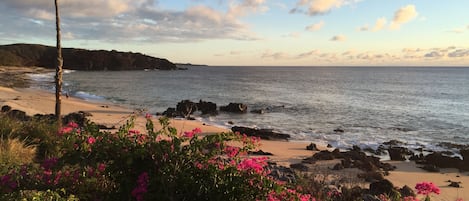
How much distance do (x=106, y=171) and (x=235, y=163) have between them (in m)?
1.36

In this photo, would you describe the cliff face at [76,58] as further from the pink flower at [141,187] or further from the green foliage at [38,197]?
the pink flower at [141,187]

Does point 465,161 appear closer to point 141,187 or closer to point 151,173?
point 151,173

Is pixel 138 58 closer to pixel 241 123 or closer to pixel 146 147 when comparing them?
pixel 241 123

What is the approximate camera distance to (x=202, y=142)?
436 centimetres

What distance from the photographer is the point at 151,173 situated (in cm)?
424

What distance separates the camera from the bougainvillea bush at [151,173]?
13.4ft

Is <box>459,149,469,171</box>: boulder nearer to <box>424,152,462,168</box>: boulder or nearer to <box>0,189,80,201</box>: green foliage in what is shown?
<box>424,152,462,168</box>: boulder

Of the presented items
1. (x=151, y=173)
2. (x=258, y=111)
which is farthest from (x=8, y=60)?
(x=151, y=173)

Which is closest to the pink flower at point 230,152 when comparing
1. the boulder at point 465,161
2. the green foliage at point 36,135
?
the green foliage at point 36,135

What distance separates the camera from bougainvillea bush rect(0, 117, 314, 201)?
4.09 m

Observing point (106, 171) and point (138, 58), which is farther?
point (138, 58)

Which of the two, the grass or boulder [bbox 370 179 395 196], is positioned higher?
the grass

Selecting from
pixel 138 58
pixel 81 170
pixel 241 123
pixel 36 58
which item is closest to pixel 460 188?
pixel 81 170

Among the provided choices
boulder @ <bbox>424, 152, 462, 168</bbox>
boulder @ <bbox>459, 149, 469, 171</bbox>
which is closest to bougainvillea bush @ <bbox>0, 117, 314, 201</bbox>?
boulder @ <bbox>424, 152, 462, 168</bbox>
